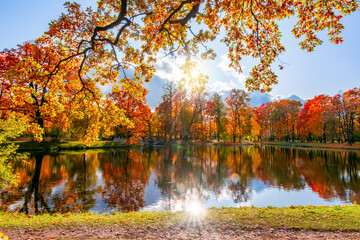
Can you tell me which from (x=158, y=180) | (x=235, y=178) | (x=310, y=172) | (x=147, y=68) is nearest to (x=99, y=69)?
(x=147, y=68)

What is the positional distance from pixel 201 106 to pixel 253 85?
63332 mm

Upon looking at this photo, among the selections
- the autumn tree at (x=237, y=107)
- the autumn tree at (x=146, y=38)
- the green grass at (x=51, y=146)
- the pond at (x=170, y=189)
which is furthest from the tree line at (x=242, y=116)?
the autumn tree at (x=146, y=38)

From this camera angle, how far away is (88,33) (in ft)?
32.8

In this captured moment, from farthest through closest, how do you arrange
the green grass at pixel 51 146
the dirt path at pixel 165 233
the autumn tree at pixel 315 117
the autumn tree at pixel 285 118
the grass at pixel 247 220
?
the autumn tree at pixel 285 118, the autumn tree at pixel 315 117, the green grass at pixel 51 146, the grass at pixel 247 220, the dirt path at pixel 165 233

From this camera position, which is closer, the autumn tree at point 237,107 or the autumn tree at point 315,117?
the autumn tree at point 315,117

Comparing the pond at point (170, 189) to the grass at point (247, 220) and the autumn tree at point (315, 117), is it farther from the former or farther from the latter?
the autumn tree at point (315, 117)

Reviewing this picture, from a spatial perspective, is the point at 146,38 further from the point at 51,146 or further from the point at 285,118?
the point at 285,118

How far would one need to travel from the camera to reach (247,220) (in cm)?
852

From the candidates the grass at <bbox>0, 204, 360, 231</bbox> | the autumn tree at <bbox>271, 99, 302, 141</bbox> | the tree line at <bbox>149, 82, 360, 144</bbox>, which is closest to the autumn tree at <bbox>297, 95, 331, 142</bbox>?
the tree line at <bbox>149, 82, 360, 144</bbox>

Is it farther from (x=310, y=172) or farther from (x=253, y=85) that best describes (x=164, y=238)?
(x=310, y=172)

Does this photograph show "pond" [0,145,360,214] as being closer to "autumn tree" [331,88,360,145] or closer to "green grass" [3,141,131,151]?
"green grass" [3,141,131,151]

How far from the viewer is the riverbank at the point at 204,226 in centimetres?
732

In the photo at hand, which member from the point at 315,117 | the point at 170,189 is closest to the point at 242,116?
the point at 315,117

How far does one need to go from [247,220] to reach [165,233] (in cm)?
348
